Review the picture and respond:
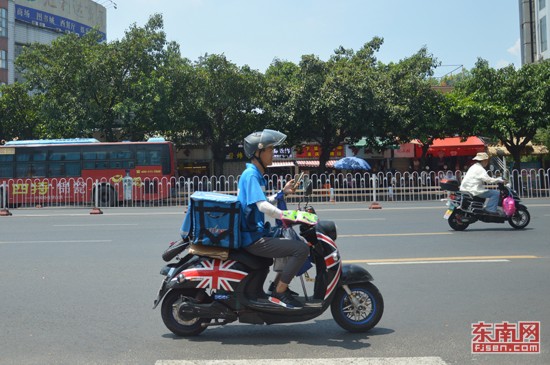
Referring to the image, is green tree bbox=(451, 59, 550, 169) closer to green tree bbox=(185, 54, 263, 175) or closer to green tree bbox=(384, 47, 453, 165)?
green tree bbox=(384, 47, 453, 165)

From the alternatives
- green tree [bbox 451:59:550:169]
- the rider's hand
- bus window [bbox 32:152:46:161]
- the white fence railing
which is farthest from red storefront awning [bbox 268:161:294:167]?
the rider's hand

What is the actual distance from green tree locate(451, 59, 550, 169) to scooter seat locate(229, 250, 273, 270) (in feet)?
84.4

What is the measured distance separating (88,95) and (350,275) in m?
26.2

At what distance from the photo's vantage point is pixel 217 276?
4930mm

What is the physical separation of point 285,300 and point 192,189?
18.6 metres

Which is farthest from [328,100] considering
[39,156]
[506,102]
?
[39,156]

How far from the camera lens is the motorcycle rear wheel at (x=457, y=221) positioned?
11846 millimetres

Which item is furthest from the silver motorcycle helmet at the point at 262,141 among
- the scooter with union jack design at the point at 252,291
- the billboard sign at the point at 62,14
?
the billboard sign at the point at 62,14

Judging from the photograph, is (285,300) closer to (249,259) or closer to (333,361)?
(249,259)

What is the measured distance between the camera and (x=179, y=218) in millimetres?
16094

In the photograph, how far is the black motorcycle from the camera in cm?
1176

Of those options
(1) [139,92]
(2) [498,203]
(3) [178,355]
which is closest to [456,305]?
(3) [178,355]

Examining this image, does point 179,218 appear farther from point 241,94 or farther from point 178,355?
point 241,94

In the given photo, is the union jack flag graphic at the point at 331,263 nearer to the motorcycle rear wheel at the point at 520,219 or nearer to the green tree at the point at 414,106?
the motorcycle rear wheel at the point at 520,219
